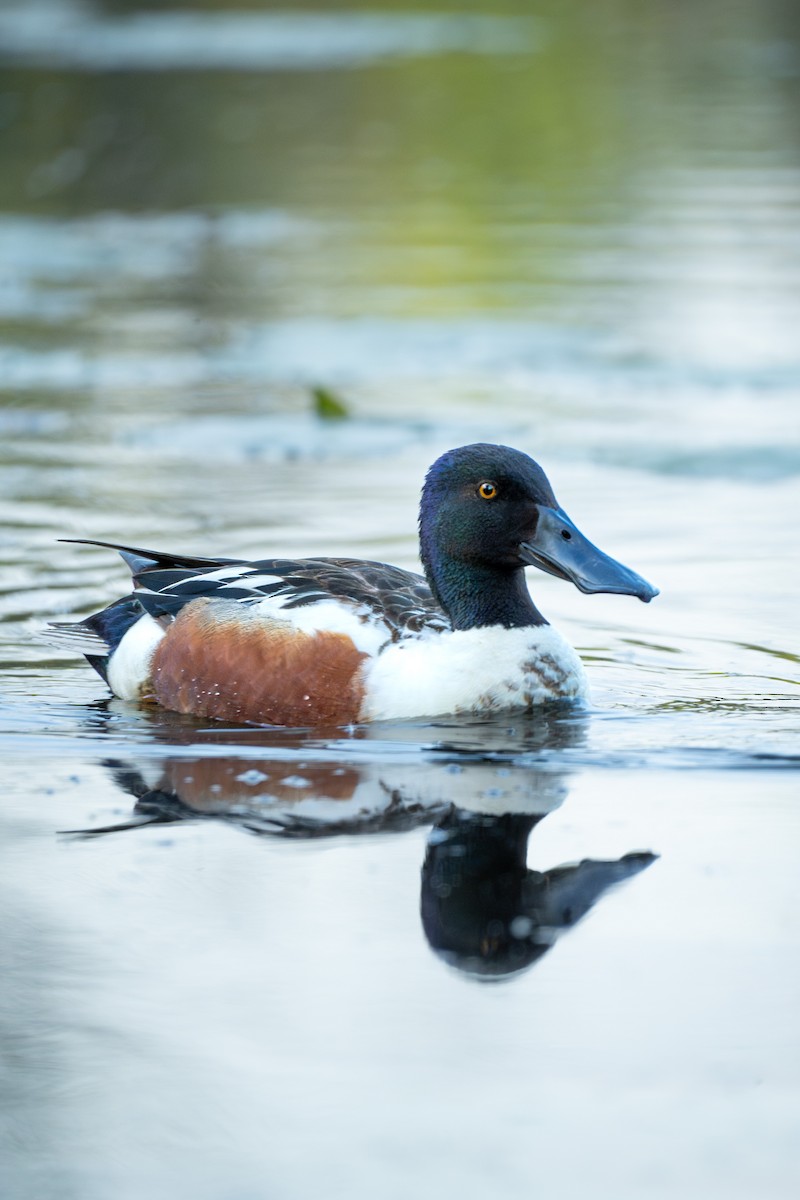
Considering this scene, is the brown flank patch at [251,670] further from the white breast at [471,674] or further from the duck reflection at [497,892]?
the duck reflection at [497,892]

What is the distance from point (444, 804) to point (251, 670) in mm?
1236

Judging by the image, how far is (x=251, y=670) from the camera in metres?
6.93

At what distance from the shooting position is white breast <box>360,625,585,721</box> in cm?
674

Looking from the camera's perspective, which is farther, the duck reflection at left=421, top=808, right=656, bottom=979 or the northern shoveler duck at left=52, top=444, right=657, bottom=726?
the northern shoveler duck at left=52, top=444, right=657, bottom=726

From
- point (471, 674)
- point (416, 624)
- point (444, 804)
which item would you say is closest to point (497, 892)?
point (444, 804)

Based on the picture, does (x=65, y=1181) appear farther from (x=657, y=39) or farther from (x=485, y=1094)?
(x=657, y=39)

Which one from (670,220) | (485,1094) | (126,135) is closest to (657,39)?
(126,135)

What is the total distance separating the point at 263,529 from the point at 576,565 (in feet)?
9.34

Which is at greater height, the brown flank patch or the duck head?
the duck head

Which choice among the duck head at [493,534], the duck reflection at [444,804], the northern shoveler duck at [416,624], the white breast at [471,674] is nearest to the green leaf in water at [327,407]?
the northern shoveler duck at [416,624]

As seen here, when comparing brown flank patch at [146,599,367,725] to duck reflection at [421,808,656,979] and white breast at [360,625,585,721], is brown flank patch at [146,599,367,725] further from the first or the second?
duck reflection at [421,808,656,979]

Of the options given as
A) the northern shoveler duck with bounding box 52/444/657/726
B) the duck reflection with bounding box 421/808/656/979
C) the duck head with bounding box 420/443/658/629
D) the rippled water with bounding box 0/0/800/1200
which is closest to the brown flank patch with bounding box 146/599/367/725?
the northern shoveler duck with bounding box 52/444/657/726

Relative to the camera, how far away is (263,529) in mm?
9445

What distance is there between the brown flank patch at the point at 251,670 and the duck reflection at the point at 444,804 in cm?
A: 14
